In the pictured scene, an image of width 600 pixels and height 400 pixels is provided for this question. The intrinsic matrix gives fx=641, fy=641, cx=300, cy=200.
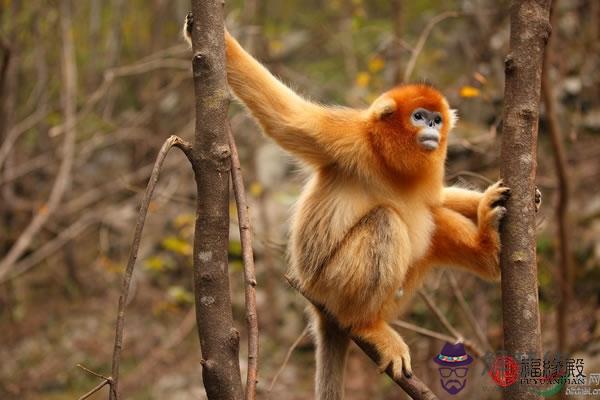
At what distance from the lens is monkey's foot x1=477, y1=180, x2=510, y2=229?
2961 millimetres

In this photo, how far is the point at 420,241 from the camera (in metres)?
3.54

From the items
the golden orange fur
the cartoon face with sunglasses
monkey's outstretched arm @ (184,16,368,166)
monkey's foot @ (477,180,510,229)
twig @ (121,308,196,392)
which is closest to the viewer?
monkey's foot @ (477,180,510,229)

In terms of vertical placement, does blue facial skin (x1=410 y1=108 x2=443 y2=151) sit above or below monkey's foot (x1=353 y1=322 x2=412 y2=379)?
above

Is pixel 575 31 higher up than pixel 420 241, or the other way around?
pixel 575 31

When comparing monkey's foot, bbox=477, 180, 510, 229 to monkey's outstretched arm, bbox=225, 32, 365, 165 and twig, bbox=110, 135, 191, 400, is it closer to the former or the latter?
monkey's outstretched arm, bbox=225, 32, 365, 165

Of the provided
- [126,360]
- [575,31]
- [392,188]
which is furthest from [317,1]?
[392,188]

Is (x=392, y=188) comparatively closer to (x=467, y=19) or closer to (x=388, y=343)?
(x=388, y=343)

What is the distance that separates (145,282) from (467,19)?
5.48 meters

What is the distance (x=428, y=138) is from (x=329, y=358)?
1337 mm

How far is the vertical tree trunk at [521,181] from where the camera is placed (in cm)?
247

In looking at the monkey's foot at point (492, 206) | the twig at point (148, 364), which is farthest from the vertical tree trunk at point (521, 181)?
the twig at point (148, 364)

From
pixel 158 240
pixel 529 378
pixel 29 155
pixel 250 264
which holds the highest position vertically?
pixel 29 155

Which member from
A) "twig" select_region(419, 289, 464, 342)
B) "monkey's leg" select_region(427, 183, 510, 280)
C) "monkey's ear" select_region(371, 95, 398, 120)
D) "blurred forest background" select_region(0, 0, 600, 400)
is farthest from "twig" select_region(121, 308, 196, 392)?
"monkey's ear" select_region(371, 95, 398, 120)

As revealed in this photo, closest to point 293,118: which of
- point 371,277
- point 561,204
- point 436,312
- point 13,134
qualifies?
point 371,277
